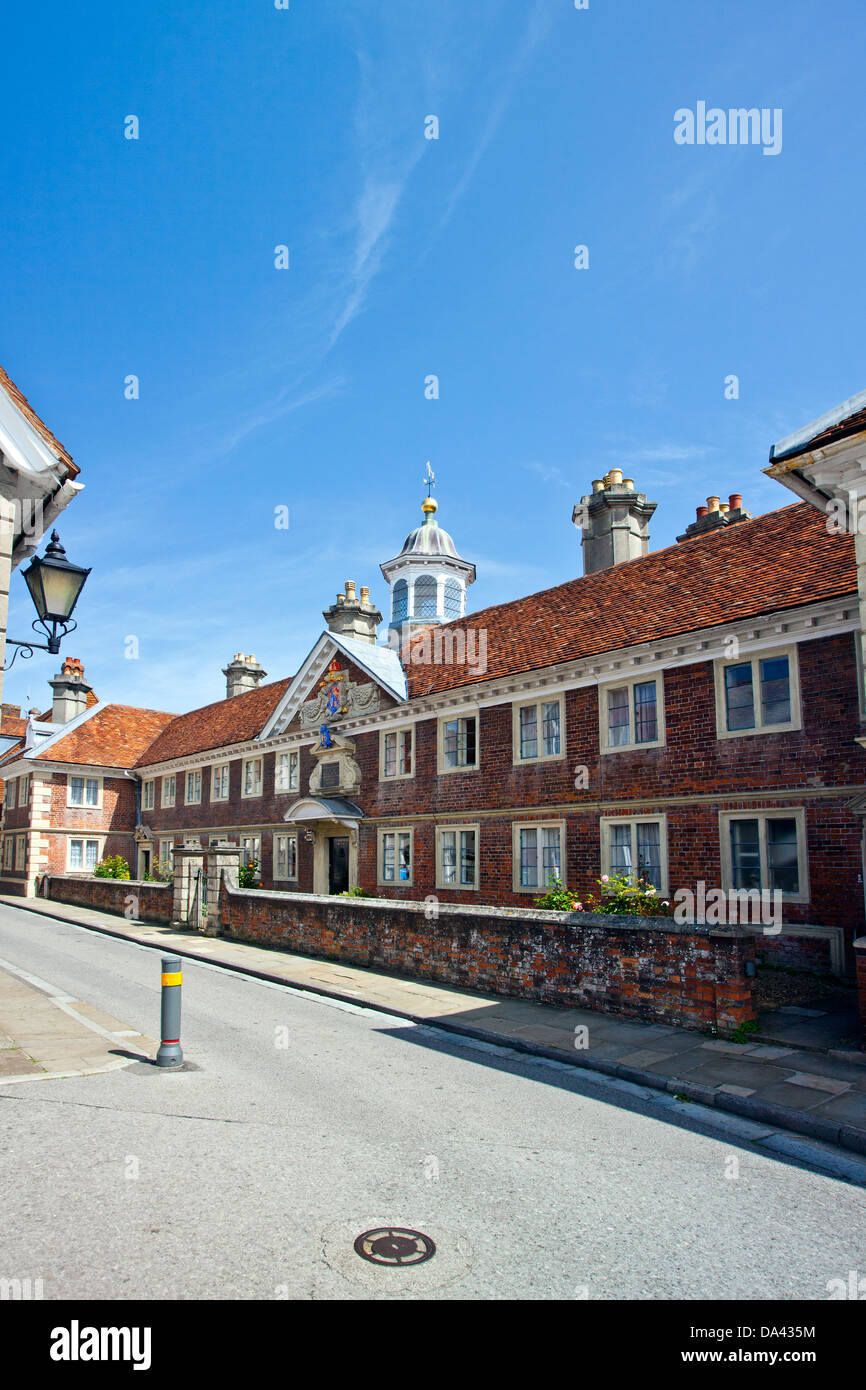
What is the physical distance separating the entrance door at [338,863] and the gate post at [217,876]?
11.4 feet

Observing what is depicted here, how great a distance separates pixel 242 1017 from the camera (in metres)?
12.1

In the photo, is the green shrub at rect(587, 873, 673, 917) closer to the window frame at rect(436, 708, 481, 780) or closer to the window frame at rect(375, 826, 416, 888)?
the window frame at rect(436, 708, 481, 780)

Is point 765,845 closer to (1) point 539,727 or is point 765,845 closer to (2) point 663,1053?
(2) point 663,1053

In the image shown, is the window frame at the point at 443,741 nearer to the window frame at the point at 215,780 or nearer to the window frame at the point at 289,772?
the window frame at the point at 289,772

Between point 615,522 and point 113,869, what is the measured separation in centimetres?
2508

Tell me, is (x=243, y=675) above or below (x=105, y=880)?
above

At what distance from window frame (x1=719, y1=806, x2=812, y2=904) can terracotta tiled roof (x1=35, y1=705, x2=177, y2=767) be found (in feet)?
104

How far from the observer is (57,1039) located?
10.1 meters

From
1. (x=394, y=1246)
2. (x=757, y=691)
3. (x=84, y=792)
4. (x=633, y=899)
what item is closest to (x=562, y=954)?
(x=633, y=899)

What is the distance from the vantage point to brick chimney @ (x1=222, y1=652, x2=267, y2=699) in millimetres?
39938

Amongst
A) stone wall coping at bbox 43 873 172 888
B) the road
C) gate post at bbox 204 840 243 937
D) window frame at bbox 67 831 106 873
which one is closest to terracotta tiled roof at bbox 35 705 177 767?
window frame at bbox 67 831 106 873

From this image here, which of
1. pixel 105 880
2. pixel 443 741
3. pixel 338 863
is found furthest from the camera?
pixel 105 880

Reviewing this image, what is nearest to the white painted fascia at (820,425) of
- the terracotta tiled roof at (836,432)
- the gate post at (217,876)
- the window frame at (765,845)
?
the terracotta tiled roof at (836,432)
